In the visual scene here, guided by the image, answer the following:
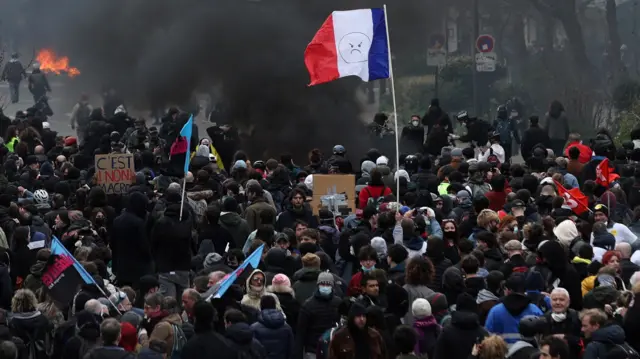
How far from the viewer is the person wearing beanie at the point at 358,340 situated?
9289mm

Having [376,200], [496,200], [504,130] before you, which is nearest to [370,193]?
[376,200]

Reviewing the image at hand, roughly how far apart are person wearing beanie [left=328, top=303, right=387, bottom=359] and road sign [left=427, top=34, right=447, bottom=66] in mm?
18207

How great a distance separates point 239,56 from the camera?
25531 mm

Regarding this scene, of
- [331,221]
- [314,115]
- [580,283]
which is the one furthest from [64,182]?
[314,115]

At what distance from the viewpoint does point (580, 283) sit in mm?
10984

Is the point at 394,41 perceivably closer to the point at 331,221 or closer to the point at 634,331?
the point at 331,221

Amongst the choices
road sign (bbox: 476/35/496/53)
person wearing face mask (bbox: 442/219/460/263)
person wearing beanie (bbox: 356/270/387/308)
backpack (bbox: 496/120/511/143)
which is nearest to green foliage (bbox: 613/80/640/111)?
road sign (bbox: 476/35/496/53)

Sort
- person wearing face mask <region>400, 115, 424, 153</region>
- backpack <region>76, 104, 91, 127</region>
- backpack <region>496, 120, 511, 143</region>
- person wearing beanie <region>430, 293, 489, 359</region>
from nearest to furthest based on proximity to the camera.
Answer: person wearing beanie <region>430, 293, 489, 359</region> < person wearing face mask <region>400, 115, 424, 153</region> < backpack <region>496, 120, 511, 143</region> < backpack <region>76, 104, 91, 127</region>

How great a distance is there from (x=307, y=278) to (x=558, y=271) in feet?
6.06

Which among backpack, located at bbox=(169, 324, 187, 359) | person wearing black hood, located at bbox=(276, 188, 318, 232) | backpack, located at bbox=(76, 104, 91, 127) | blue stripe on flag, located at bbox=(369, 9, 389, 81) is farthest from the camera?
backpack, located at bbox=(76, 104, 91, 127)

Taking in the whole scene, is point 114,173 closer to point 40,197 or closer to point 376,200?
point 40,197

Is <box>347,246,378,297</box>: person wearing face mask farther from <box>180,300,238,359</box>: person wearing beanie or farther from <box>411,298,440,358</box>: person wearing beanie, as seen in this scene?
<box>180,300,238,359</box>: person wearing beanie

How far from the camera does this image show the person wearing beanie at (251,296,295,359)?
9.66m

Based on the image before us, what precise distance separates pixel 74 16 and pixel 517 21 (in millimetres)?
8910
